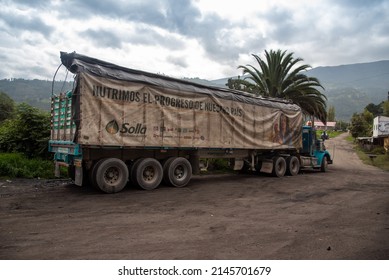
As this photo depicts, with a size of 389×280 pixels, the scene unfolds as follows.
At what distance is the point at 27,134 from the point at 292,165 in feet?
42.5

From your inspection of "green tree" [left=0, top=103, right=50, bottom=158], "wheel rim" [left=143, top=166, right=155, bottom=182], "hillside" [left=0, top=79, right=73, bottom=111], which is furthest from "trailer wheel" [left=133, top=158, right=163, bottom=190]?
"hillside" [left=0, top=79, right=73, bottom=111]

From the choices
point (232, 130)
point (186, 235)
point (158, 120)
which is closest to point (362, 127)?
point (232, 130)

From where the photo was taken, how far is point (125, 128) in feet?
32.9

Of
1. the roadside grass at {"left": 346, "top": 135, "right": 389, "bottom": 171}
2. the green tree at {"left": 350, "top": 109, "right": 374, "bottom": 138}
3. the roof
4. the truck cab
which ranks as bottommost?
the roadside grass at {"left": 346, "top": 135, "right": 389, "bottom": 171}

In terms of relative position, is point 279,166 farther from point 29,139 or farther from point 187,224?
point 29,139

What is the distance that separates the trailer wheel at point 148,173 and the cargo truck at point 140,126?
3 centimetres

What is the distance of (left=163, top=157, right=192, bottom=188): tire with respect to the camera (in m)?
11.1

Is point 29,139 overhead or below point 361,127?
below

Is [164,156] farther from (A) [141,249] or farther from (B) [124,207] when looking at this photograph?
(A) [141,249]

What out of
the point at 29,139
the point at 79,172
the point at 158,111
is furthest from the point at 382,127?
the point at 79,172

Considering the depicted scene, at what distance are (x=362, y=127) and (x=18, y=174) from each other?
59.8m

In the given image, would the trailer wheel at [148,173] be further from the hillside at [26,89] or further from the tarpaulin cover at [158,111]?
the hillside at [26,89]

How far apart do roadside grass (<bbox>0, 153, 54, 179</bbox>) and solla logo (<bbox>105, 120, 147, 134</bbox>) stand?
4.20 metres

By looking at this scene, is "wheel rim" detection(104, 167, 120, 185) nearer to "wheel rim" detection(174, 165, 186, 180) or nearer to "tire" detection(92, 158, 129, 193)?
"tire" detection(92, 158, 129, 193)
